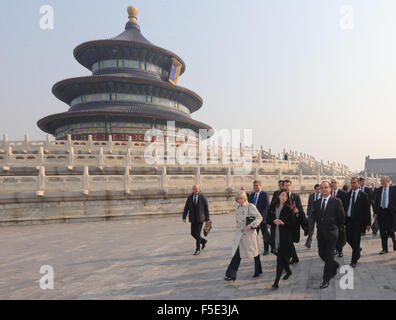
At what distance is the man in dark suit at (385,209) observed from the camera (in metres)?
6.42

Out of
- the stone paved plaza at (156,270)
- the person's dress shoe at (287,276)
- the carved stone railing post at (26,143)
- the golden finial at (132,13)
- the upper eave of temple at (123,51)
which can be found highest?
the golden finial at (132,13)

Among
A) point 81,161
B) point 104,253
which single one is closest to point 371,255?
point 104,253

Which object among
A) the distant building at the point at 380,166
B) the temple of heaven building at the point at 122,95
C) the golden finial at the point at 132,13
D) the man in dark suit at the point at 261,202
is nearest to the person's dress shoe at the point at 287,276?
the man in dark suit at the point at 261,202

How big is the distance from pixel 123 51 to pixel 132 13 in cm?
1114

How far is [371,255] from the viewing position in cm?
636

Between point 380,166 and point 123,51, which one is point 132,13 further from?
point 380,166

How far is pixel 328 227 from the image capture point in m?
4.57

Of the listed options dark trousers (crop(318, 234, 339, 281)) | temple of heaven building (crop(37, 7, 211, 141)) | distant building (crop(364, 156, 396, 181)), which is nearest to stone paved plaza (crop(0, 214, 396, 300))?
dark trousers (crop(318, 234, 339, 281))

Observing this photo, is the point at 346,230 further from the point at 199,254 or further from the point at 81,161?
the point at 81,161

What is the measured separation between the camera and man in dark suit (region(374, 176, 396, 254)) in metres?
6.42

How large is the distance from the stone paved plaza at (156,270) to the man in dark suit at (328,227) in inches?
13.2

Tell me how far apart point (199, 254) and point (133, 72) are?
32.3m

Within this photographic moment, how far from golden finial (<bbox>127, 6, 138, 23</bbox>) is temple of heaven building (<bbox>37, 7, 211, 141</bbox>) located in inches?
154

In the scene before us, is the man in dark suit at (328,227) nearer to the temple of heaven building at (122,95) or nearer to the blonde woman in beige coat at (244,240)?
the blonde woman in beige coat at (244,240)
